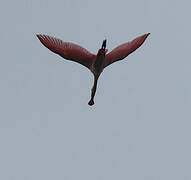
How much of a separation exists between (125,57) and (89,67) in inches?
54.9

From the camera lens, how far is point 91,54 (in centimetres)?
1950

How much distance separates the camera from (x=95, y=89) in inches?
808

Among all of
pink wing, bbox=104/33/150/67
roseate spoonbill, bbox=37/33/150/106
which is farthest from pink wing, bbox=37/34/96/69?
pink wing, bbox=104/33/150/67

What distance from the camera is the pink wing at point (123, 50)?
779 inches

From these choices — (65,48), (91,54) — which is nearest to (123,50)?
(91,54)

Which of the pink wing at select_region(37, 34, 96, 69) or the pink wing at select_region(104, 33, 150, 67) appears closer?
the pink wing at select_region(37, 34, 96, 69)

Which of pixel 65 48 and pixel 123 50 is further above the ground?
pixel 123 50

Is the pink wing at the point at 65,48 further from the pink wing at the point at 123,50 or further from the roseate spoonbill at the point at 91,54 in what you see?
the pink wing at the point at 123,50

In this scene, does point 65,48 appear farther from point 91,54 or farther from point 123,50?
point 123,50

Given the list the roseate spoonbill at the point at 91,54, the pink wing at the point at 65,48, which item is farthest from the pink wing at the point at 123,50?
the pink wing at the point at 65,48

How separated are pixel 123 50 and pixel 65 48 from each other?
90.2 inches

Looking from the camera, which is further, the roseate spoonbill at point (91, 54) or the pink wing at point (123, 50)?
the pink wing at point (123, 50)

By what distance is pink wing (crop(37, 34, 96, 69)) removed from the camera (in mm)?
19031

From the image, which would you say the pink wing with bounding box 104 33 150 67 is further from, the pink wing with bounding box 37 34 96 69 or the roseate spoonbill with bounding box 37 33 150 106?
the pink wing with bounding box 37 34 96 69
